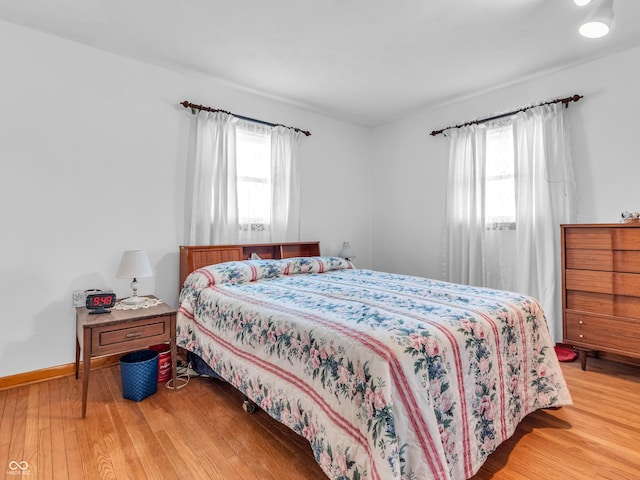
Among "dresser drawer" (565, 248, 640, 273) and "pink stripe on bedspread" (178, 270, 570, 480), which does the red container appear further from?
"dresser drawer" (565, 248, 640, 273)

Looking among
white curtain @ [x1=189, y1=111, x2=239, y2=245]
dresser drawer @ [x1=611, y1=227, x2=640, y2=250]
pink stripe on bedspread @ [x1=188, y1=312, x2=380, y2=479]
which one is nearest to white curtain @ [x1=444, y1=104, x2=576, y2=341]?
dresser drawer @ [x1=611, y1=227, x2=640, y2=250]

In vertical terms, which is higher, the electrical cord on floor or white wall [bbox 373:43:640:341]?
white wall [bbox 373:43:640:341]

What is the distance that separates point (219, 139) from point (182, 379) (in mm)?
2131

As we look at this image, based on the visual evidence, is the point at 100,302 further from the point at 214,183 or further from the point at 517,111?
the point at 517,111

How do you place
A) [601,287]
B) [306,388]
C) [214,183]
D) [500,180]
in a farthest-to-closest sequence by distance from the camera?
[500,180], [214,183], [601,287], [306,388]

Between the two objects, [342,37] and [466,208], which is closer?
[342,37]

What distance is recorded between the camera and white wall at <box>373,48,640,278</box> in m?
2.77

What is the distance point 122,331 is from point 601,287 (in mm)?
3404

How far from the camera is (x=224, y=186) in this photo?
3.26 meters

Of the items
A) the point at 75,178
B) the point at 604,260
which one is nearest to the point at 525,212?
the point at 604,260

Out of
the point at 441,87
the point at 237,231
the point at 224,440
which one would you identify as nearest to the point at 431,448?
the point at 224,440

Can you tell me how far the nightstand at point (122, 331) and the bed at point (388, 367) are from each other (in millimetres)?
250

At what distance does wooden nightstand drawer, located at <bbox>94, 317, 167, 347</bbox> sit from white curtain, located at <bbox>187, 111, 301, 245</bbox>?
1013 mm

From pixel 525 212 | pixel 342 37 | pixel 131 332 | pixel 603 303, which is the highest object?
pixel 342 37
